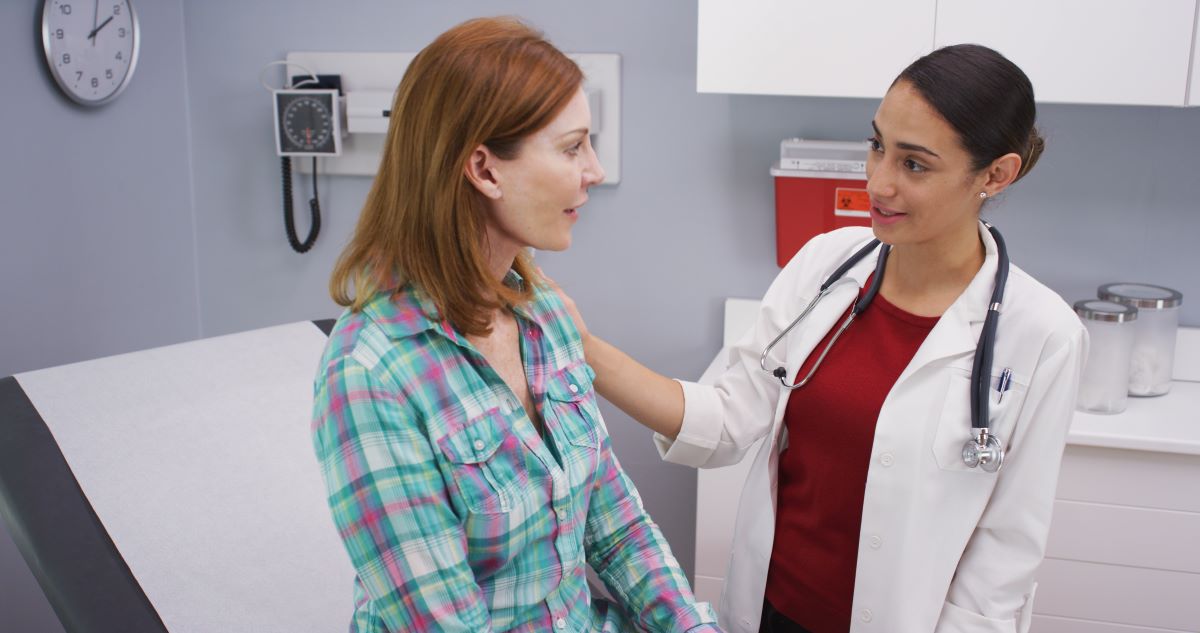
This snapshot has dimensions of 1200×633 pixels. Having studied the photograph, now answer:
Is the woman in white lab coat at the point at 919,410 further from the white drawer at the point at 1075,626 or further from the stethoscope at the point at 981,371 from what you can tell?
the white drawer at the point at 1075,626

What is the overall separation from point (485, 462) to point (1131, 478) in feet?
4.65

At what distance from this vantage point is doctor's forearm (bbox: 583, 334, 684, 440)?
1.52 metres

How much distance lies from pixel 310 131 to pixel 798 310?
57.0 inches

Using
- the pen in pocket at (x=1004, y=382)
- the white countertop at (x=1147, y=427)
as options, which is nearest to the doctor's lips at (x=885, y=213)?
the pen in pocket at (x=1004, y=382)

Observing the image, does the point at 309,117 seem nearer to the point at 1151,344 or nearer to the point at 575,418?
the point at 575,418

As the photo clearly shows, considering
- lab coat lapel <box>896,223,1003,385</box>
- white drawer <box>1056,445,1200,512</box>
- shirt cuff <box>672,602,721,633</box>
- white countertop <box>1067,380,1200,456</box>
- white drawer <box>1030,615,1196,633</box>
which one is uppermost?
lab coat lapel <box>896,223,1003,385</box>

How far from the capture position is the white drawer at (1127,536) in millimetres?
1990

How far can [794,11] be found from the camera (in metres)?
2.06

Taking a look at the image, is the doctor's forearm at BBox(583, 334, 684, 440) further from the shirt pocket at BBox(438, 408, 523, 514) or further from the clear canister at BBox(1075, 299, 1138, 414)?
the clear canister at BBox(1075, 299, 1138, 414)

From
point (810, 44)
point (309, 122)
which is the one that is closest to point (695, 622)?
point (810, 44)

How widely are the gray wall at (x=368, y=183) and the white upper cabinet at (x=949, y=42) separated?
317 mm

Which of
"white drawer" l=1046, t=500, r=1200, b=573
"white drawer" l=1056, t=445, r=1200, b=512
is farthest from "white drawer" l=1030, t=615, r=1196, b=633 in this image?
"white drawer" l=1056, t=445, r=1200, b=512

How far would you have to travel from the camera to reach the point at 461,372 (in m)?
1.13

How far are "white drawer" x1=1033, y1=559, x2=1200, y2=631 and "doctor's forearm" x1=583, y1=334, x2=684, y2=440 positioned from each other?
37.6 inches
